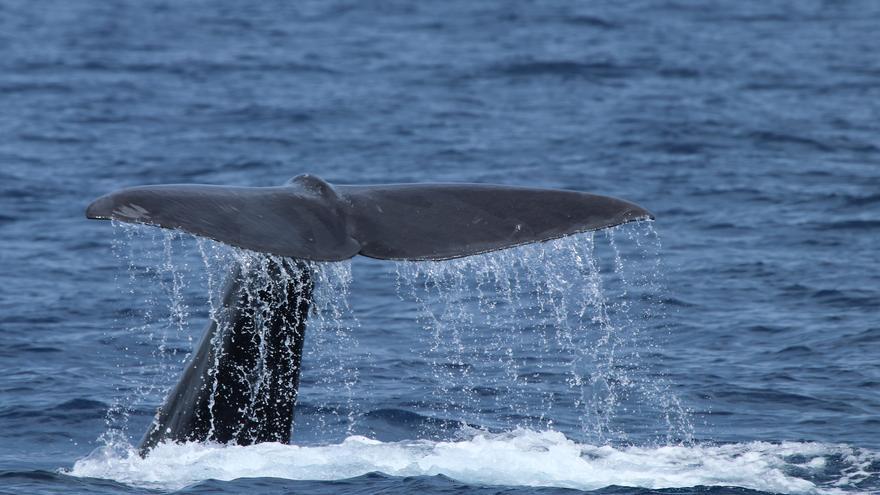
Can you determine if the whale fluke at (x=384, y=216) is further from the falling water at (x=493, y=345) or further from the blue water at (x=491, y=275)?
the falling water at (x=493, y=345)

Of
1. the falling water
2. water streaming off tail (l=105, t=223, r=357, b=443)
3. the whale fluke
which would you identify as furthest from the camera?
the falling water

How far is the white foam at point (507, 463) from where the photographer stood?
311 inches

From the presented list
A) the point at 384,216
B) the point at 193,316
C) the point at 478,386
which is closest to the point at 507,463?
the point at 384,216

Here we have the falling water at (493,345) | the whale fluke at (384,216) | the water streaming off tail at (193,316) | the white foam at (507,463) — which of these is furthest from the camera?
the falling water at (493,345)

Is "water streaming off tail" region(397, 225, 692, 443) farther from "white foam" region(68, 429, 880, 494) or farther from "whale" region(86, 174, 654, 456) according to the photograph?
"whale" region(86, 174, 654, 456)

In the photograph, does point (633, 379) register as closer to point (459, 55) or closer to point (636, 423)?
point (636, 423)

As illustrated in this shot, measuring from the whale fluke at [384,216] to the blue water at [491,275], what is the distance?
35 cm

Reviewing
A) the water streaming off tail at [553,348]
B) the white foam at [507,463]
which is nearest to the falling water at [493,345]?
the water streaming off tail at [553,348]

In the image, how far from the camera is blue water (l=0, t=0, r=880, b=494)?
8.83m

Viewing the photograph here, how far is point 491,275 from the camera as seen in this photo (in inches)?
545

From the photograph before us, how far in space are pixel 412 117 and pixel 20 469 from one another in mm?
15255

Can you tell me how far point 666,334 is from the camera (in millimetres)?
12250

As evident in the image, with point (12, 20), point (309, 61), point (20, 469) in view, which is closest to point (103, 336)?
point (20, 469)

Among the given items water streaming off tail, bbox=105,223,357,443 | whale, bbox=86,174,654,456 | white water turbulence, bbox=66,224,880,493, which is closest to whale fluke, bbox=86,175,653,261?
whale, bbox=86,174,654,456
